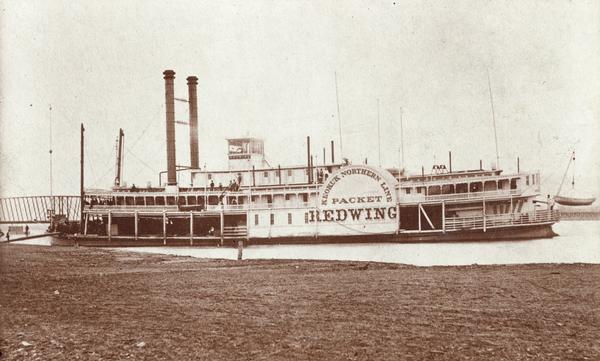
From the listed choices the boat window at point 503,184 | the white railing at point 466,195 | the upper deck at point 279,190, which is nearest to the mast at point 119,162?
the upper deck at point 279,190

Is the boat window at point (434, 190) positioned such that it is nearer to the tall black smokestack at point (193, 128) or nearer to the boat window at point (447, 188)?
the boat window at point (447, 188)

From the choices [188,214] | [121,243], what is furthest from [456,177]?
[121,243]

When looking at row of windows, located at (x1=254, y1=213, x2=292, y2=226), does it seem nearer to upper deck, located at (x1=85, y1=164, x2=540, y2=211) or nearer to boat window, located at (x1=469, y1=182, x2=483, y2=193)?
upper deck, located at (x1=85, y1=164, x2=540, y2=211)

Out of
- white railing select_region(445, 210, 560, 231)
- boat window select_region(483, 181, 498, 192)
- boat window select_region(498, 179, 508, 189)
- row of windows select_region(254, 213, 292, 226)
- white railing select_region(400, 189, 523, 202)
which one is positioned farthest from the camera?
row of windows select_region(254, 213, 292, 226)

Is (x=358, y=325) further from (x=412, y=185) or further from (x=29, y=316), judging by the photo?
(x=412, y=185)

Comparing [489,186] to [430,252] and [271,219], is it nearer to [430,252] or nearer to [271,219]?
[430,252]

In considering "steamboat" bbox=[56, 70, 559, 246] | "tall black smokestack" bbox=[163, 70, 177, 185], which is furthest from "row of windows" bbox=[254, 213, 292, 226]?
"tall black smokestack" bbox=[163, 70, 177, 185]
